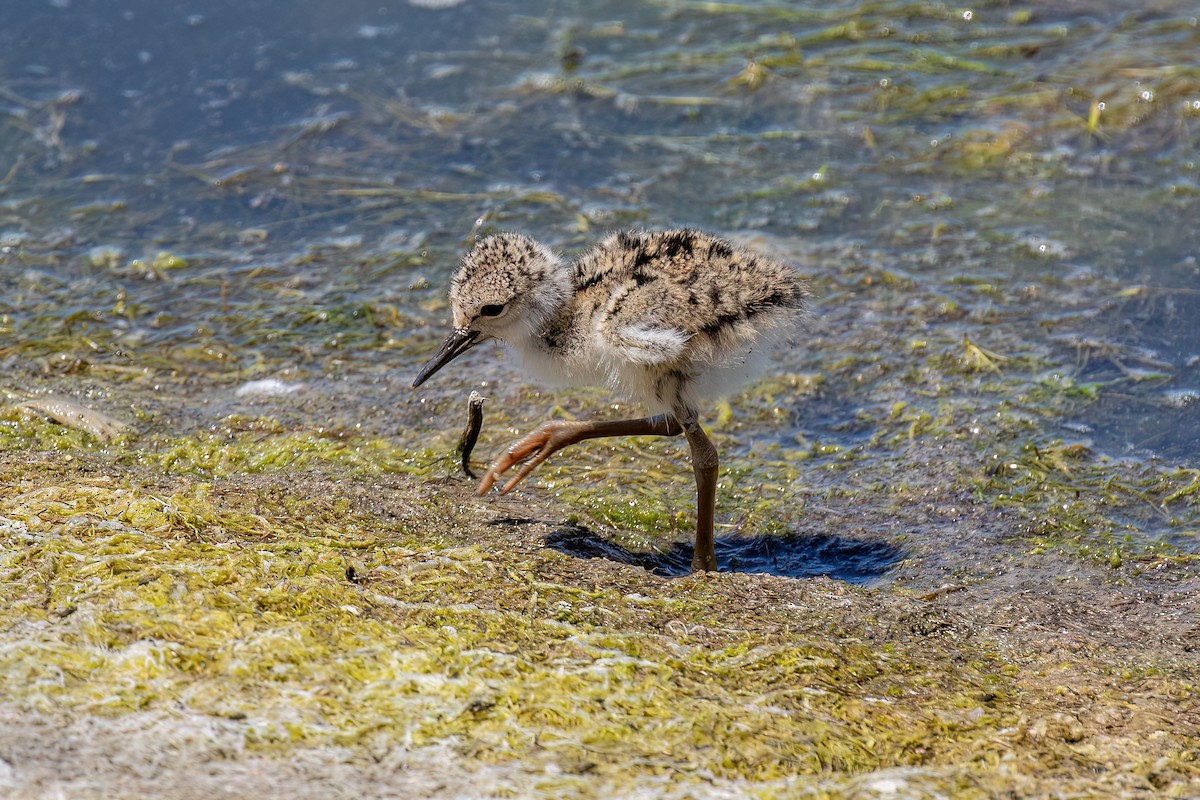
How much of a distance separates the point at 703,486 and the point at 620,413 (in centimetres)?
118

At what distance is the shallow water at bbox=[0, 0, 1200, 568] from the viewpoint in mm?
5195

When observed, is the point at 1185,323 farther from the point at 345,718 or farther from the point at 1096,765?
the point at 345,718

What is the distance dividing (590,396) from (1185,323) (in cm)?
275

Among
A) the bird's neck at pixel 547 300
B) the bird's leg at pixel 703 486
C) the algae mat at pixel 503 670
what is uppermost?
the bird's neck at pixel 547 300

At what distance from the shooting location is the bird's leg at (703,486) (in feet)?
13.8

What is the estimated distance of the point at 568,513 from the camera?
4.47m

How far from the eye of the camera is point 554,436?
4.29 metres

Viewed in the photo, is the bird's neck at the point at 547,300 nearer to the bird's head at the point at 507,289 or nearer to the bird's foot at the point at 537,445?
the bird's head at the point at 507,289

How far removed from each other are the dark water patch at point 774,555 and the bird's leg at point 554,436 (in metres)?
0.28

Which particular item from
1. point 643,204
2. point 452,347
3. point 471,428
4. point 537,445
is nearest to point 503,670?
point 537,445

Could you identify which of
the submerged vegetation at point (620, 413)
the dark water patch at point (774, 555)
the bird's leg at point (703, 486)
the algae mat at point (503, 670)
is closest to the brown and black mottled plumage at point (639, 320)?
the bird's leg at point (703, 486)

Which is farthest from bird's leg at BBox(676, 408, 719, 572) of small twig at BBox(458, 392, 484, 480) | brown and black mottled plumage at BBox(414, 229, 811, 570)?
small twig at BBox(458, 392, 484, 480)

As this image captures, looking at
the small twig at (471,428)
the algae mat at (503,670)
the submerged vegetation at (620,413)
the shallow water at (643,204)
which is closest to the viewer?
the algae mat at (503,670)

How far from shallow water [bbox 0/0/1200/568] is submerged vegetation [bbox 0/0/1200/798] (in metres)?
0.03
